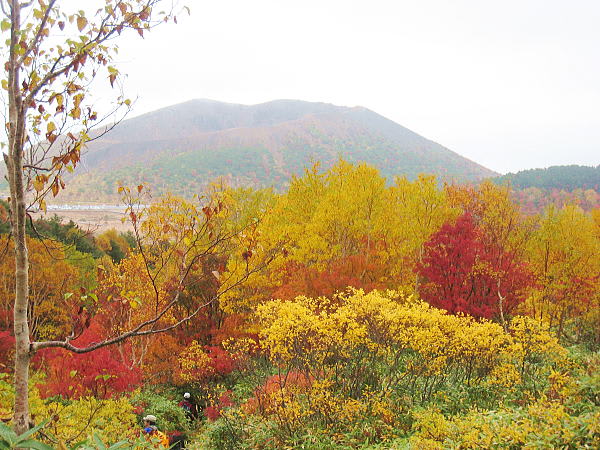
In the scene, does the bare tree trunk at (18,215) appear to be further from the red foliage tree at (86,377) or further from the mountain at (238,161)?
the mountain at (238,161)

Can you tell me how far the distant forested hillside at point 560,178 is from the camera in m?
94.8

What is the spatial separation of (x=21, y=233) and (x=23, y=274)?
30 centimetres

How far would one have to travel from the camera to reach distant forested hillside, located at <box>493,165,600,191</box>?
94.8 m

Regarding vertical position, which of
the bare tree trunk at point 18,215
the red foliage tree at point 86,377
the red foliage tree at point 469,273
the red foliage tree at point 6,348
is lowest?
the red foliage tree at point 6,348

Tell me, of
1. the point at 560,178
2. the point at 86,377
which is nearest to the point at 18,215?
the point at 86,377

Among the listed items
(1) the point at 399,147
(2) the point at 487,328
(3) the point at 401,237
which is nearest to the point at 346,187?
(3) the point at 401,237

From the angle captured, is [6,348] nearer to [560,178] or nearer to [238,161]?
[560,178]

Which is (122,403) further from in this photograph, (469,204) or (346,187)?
(469,204)

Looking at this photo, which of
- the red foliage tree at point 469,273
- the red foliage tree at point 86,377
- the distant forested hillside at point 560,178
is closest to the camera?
the red foliage tree at point 86,377

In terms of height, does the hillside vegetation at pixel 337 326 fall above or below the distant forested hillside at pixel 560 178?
below

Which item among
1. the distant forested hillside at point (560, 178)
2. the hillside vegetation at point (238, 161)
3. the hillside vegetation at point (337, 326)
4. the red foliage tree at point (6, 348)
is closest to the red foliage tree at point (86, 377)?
the hillside vegetation at point (337, 326)

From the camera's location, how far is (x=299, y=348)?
8.79 metres

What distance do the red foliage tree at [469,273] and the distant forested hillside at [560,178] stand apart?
8854 centimetres

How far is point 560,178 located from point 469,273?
107166 mm
